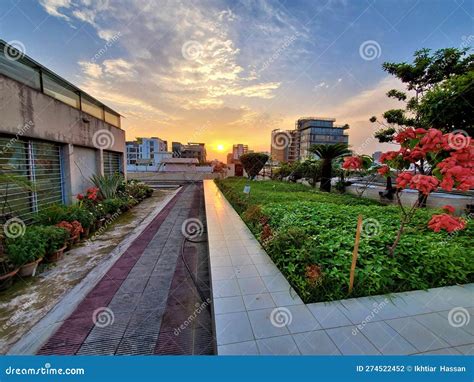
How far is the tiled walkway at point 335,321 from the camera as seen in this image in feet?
5.77

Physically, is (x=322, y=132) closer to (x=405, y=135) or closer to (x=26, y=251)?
(x=405, y=135)

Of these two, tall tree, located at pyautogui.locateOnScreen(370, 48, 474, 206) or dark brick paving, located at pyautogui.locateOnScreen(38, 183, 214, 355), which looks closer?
dark brick paving, located at pyautogui.locateOnScreen(38, 183, 214, 355)

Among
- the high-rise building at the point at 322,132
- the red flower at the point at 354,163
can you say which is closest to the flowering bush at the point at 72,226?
the red flower at the point at 354,163

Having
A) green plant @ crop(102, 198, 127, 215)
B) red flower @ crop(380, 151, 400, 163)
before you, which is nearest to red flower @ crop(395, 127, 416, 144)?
red flower @ crop(380, 151, 400, 163)

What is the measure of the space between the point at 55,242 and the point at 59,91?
15.0 ft

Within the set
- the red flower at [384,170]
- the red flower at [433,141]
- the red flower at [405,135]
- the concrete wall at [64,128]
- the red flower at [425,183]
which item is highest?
the concrete wall at [64,128]

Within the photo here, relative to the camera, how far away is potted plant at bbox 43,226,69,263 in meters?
3.61

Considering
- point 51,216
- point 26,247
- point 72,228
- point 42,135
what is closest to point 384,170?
point 26,247

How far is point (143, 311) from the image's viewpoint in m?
2.52

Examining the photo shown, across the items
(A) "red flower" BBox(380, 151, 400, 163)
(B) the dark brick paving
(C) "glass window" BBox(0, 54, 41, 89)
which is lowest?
(B) the dark brick paving

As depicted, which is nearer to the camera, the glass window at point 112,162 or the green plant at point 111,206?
the green plant at point 111,206

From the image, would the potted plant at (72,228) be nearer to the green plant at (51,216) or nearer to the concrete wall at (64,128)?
the green plant at (51,216)

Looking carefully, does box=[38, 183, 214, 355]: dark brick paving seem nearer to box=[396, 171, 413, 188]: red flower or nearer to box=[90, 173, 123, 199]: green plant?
box=[396, 171, 413, 188]: red flower

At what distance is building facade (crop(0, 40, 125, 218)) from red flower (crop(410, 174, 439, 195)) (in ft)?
17.7
